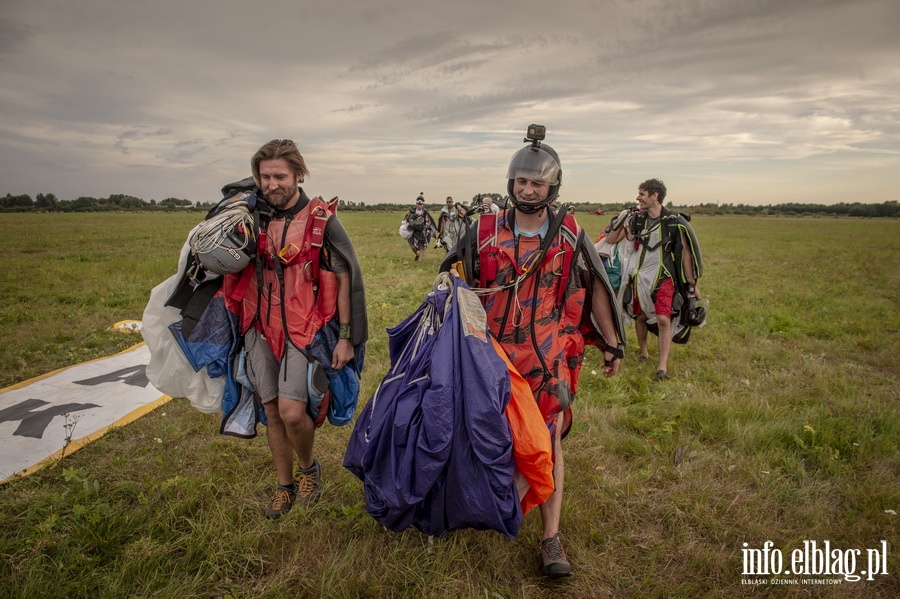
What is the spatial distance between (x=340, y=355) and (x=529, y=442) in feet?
4.58

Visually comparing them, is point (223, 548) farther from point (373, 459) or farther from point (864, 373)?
point (864, 373)

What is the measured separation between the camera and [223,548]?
118 inches

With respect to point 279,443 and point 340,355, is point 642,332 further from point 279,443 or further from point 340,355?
point 279,443

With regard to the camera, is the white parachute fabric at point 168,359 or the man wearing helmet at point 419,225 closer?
the white parachute fabric at point 168,359

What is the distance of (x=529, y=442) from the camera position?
2.54m

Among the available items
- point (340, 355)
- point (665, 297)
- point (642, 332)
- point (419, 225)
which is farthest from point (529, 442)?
point (419, 225)

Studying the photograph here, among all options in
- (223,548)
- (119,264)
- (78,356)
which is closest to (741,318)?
(223,548)

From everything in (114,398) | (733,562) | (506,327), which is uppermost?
(506,327)

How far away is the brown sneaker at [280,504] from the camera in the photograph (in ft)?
10.8

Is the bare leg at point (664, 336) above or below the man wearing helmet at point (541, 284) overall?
below

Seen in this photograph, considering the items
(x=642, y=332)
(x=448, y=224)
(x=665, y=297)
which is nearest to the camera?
(x=665, y=297)

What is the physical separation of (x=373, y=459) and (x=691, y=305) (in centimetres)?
486

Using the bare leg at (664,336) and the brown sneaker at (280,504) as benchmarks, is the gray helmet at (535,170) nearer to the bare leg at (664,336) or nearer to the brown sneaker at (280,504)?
the brown sneaker at (280,504)

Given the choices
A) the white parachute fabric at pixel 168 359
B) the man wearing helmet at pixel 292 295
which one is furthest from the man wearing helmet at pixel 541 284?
the white parachute fabric at pixel 168 359
